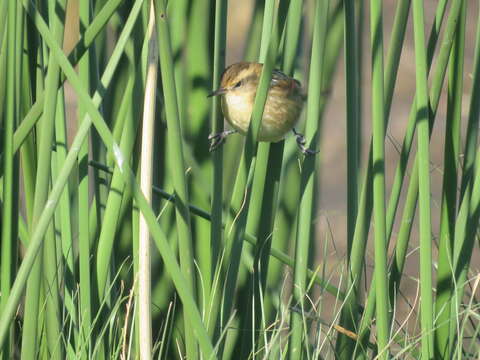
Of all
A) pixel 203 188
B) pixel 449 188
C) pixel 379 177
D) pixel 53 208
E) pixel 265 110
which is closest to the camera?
pixel 53 208

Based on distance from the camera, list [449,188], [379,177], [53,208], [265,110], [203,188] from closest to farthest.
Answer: [53,208]
[379,177]
[449,188]
[203,188]
[265,110]

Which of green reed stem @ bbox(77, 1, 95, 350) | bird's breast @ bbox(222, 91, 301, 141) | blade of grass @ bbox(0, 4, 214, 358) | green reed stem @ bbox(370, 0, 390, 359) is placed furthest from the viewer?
bird's breast @ bbox(222, 91, 301, 141)

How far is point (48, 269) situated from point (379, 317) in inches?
14.2

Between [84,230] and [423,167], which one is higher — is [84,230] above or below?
below

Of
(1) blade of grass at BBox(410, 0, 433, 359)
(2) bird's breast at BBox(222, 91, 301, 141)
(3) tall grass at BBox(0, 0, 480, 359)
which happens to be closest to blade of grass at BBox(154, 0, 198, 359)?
(3) tall grass at BBox(0, 0, 480, 359)

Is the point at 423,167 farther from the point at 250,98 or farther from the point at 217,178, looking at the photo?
the point at 250,98

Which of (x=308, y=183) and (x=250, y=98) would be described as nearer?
(x=308, y=183)

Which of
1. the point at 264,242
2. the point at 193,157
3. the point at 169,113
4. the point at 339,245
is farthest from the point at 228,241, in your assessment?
the point at 339,245

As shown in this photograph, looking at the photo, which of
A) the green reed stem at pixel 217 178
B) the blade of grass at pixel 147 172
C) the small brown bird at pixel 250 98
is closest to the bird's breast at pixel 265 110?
the small brown bird at pixel 250 98

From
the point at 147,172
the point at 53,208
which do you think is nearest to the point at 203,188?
the point at 147,172

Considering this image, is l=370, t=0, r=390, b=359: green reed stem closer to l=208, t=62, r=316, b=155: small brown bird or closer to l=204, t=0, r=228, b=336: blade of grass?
l=204, t=0, r=228, b=336: blade of grass

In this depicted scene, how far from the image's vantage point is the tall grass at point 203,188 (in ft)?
2.50

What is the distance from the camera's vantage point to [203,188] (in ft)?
3.76

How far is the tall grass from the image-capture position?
0.76 metres
